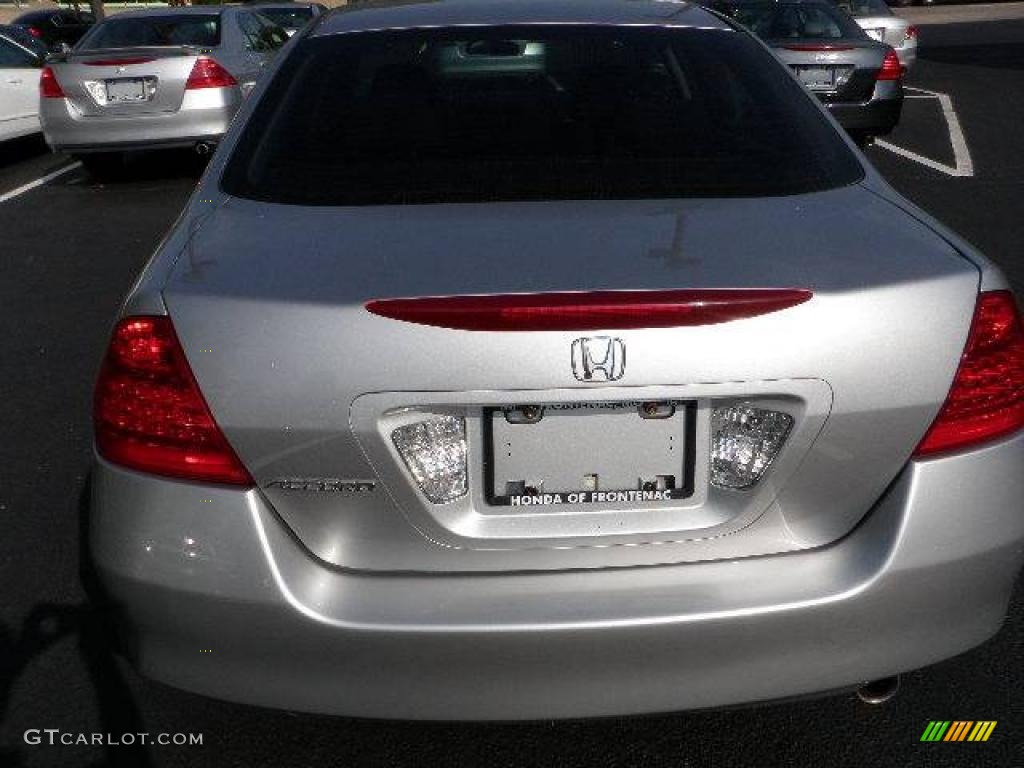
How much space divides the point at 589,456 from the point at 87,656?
1687 mm

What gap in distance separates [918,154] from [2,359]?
8.47 m

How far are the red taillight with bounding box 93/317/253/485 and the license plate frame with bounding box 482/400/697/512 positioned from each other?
431 mm

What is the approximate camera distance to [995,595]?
2.33m

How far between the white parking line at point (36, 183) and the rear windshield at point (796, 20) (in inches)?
252

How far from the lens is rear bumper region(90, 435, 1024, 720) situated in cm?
212

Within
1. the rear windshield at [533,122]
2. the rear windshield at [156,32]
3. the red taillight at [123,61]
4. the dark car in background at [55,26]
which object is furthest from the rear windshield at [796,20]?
the dark car in background at [55,26]

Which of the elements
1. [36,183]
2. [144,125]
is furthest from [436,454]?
[36,183]

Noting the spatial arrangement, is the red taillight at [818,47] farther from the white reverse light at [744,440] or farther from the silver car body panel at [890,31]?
the white reverse light at [744,440]

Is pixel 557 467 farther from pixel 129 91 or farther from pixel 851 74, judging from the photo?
pixel 851 74

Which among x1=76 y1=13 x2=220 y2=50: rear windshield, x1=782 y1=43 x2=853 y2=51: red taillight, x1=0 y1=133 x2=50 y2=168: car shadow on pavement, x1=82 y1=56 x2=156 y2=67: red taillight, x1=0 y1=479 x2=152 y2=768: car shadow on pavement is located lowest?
x1=0 y1=133 x2=50 y2=168: car shadow on pavement

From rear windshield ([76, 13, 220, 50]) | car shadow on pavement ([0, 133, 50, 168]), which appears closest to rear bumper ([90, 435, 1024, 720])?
rear windshield ([76, 13, 220, 50])

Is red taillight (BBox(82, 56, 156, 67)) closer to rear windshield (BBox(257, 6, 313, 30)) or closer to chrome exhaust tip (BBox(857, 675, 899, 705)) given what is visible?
rear windshield (BBox(257, 6, 313, 30))

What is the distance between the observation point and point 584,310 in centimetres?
202

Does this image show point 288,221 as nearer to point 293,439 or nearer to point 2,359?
point 293,439
